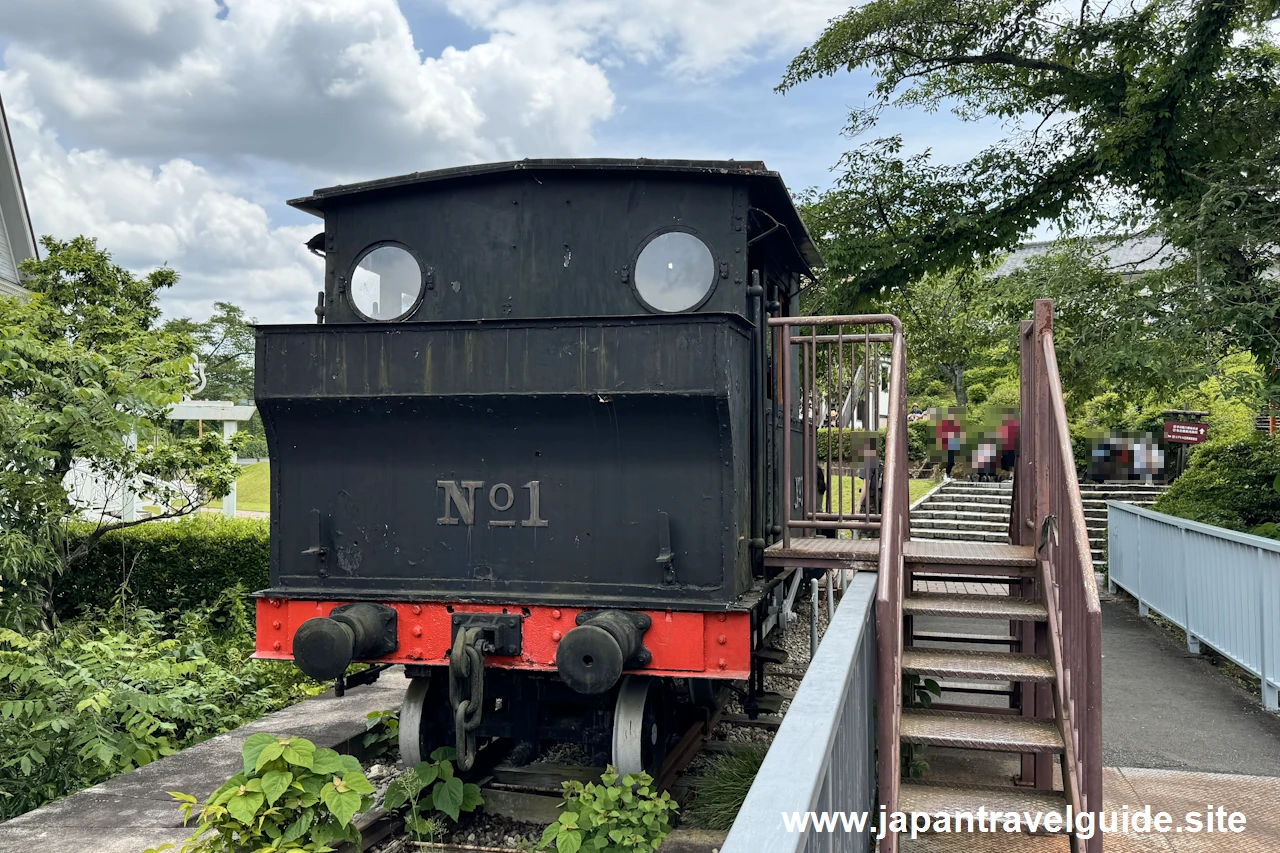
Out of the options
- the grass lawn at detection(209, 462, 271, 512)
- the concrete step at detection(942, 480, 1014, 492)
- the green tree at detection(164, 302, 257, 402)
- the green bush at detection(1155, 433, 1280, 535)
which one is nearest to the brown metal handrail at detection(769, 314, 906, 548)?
the green bush at detection(1155, 433, 1280, 535)

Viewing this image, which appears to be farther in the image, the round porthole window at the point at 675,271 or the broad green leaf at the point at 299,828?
the round porthole window at the point at 675,271

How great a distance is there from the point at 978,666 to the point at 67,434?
8.07 metres

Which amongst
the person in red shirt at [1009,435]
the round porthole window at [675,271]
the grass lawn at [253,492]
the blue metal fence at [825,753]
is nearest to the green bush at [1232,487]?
the person in red shirt at [1009,435]

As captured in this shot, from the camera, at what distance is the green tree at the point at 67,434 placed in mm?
8180

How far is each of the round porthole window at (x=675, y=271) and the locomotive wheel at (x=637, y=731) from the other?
6.29 feet

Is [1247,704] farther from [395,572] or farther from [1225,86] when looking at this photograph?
[1225,86]

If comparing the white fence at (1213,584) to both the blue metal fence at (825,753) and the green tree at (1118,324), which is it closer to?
the green tree at (1118,324)

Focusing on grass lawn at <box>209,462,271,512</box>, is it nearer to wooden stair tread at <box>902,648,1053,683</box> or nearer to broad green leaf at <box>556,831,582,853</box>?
broad green leaf at <box>556,831,582,853</box>

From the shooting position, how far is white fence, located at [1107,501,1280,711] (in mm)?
6883

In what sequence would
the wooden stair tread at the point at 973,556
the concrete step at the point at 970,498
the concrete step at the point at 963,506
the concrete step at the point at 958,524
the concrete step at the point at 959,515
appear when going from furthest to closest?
the concrete step at the point at 970,498 < the concrete step at the point at 963,506 < the concrete step at the point at 959,515 < the concrete step at the point at 958,524 < the wooden stair tread at the point at 973,556

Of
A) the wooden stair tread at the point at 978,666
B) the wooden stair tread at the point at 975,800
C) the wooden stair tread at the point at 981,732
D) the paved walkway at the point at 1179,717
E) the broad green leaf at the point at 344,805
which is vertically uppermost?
the wooden stair tread at the point at 978,666

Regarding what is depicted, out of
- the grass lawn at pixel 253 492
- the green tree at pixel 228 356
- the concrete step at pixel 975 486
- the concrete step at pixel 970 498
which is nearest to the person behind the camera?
the concrete step at pixel 970 498

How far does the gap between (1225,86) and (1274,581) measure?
299 inches

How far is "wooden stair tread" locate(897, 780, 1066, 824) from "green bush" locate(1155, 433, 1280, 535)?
7.93 meters
